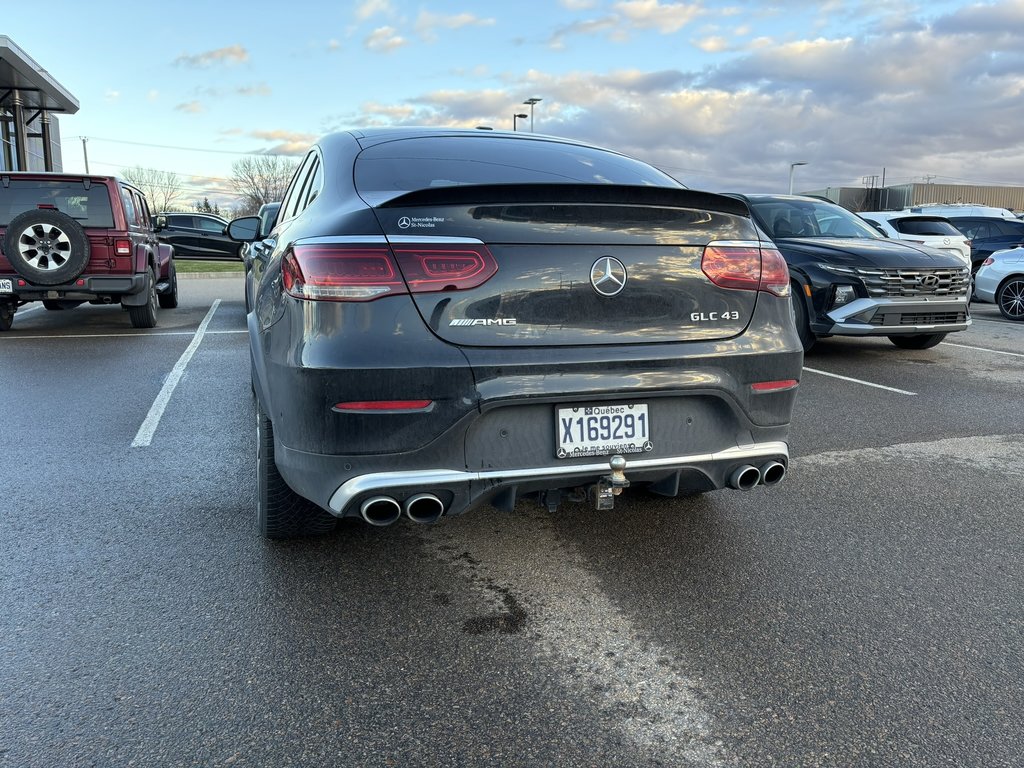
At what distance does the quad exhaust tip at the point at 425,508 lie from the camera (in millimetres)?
2562

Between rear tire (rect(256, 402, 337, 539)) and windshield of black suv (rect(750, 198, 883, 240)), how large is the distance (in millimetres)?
6706

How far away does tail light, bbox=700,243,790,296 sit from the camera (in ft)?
9.30

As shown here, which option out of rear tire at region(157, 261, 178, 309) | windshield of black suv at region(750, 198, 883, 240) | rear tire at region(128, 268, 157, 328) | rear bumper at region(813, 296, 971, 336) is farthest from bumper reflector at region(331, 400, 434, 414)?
rear tire at region(157, 261, 178, 309)

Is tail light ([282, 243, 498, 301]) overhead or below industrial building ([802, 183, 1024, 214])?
below

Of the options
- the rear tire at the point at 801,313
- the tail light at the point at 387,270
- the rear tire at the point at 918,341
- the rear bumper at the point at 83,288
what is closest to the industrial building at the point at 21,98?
the rear bumper at the point at 83,288

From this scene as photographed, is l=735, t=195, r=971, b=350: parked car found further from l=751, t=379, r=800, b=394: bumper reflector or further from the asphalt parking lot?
l=751, t=379, r=800, b=394: bumper reflector

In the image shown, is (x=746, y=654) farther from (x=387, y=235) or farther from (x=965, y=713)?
(x=387, y=235)

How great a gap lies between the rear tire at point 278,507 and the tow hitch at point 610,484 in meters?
1.13

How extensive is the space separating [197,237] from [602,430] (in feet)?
73.2

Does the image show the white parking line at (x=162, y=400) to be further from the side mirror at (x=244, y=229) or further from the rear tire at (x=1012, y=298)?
the rear tire at (x=1012, y=298)

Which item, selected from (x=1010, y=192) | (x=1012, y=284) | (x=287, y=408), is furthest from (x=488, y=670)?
(x=1010, y=192)

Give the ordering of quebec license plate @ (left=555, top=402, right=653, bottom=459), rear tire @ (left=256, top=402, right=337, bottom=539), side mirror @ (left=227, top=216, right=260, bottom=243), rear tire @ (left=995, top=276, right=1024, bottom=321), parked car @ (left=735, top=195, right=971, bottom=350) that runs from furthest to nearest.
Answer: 1. rear tire @ (left=995, top=276, right=1024, bottom=321)
2. parked car @ (left=735, top=195, right=971, bottom=350)
3. side mirror @ (left=227, top=216, right=260, bottom=243)
4. rear tire @ (left=256, top=402, right=337, bottom=539)
5. quebec license plate @ (left=555, top=402, right=653, bottom=459)

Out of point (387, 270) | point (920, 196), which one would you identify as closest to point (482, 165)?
point (387, 270)

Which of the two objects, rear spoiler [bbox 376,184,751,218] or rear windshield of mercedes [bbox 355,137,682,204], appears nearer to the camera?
rear spoiler [bbox 376,184,751,218]
